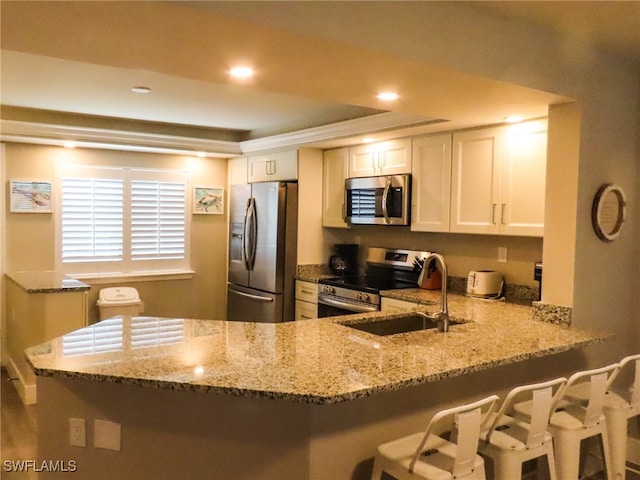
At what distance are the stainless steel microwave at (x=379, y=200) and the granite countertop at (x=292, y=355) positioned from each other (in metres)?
1.50

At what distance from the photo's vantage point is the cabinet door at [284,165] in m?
5.01

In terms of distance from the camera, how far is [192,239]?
5.96 m

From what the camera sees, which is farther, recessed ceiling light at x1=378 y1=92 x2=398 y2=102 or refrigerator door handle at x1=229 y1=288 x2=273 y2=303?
refrigerator door handle at x1=229 y1=288 x2=273 y2=303

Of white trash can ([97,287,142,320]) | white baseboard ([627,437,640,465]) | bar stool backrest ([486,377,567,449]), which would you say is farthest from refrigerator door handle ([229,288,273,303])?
bar stool backrest ([486,377,567,449])

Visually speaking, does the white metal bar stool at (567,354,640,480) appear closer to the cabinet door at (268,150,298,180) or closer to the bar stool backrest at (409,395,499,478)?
the bar stool backrest at (409,395,499,478)

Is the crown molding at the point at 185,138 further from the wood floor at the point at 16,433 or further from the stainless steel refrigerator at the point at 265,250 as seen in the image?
the wood floor at the point at 16,433

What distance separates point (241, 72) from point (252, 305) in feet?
10.7

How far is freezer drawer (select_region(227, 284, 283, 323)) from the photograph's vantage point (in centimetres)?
499

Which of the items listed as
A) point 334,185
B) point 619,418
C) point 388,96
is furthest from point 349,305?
point 619,418

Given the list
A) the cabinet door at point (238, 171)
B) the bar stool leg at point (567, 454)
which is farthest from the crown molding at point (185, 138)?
the bar stool leg at point (567, 454)

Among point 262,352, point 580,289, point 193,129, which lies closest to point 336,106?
point 193,129

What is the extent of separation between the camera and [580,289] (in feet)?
9.62

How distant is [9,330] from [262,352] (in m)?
3.74

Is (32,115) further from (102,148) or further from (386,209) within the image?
(386,209)
